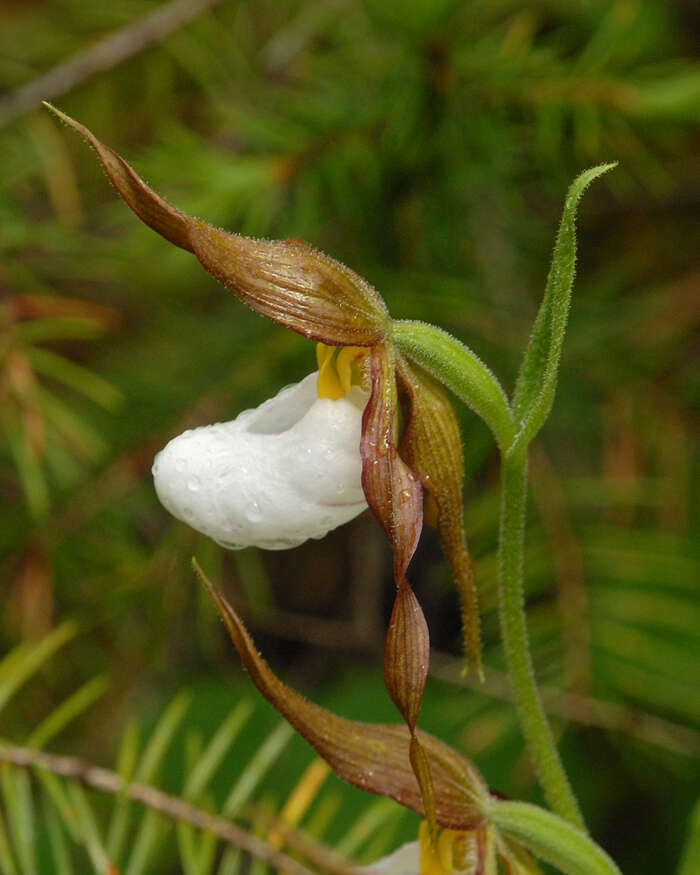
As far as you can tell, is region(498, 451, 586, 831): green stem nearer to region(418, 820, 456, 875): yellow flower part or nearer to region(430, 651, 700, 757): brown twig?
region(418, 820, 456, 875): yellow flower part

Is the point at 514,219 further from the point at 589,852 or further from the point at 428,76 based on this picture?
the point at 589,852

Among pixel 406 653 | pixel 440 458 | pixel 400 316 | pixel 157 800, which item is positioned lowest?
pixel 157 800

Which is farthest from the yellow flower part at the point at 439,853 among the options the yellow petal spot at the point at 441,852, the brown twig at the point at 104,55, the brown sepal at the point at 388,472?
the brown twig at the point at 104,55

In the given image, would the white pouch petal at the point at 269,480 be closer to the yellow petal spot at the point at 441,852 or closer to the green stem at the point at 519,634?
the green stem at the point at 519,634

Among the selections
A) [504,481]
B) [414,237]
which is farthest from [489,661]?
[504,481]

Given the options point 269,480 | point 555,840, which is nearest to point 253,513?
point 269,480

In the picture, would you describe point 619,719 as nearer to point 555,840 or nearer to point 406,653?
point 555,840
